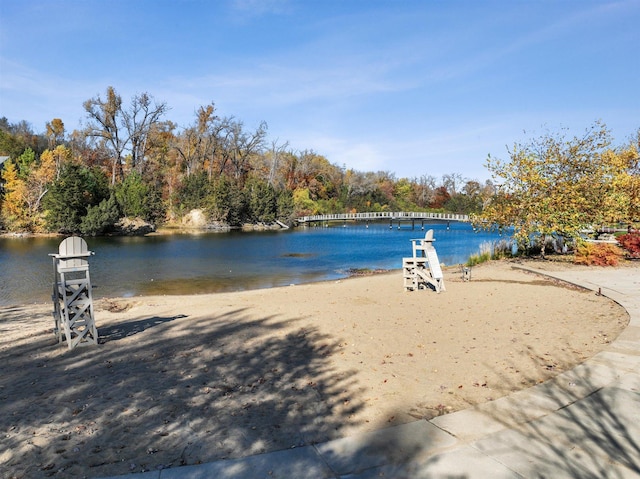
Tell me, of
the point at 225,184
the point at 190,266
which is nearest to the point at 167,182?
the point at 225,184

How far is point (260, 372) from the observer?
6.97 meters

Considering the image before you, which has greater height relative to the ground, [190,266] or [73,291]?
[73,291]

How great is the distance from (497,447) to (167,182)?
82.2 m

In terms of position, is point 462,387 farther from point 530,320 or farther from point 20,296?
point 20,296

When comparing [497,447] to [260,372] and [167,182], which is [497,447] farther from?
[167,182]

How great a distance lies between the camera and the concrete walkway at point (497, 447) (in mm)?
3930

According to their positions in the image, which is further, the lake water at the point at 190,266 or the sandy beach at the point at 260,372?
the lake water at the point at 190,266

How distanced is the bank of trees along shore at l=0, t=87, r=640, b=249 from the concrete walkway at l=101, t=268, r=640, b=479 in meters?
16.7

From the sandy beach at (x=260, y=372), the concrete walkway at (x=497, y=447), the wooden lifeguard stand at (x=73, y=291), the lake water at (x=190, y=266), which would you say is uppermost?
the wooden lifeguard stand at (x=73, y=291)

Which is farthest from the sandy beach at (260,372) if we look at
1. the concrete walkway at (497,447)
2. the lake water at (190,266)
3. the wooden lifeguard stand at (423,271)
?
the lake water at (190,266)

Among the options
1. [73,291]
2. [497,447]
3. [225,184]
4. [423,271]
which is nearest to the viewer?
[497,447]

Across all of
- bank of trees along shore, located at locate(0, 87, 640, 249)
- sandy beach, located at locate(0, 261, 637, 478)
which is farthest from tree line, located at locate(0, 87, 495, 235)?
sandy beach, located at locate(0, 261, 637, 478)

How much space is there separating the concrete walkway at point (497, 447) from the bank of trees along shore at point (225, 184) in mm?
16709

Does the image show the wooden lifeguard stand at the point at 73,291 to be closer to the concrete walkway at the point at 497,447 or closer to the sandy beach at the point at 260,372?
the sandy beach at the point at 260,372
